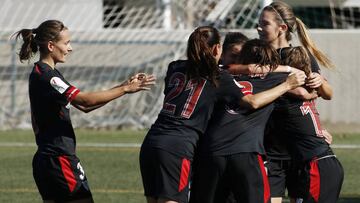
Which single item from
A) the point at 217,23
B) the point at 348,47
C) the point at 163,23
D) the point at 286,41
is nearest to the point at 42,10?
the point at 163,23

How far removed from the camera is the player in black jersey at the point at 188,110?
6.23 m

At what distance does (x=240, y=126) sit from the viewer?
6359 mm

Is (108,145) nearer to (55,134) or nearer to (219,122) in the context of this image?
(55,134)

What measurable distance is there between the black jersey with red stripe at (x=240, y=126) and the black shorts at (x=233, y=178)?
6 centimetres

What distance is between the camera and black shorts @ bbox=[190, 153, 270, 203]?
6.27 metres

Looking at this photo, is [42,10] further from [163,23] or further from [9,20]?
[163,23]

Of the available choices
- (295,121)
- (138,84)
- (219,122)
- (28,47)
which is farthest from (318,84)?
(28,47)

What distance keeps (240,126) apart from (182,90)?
47 cm

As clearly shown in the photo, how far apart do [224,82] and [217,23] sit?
11.6 m

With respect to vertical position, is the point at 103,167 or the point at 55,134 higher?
the point at 55,134

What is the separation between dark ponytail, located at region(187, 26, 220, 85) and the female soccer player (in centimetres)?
78

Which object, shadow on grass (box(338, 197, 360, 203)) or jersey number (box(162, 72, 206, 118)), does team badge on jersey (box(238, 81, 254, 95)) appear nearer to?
jersey number (box(162, 72, 206, 118))

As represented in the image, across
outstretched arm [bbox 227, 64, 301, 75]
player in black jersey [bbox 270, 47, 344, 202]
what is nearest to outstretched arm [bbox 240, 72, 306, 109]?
outstretched arm [bbox 227, 64, 301, 75]

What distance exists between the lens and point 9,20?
1991 cm
